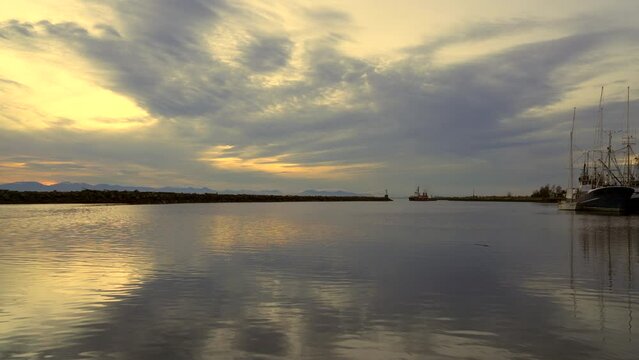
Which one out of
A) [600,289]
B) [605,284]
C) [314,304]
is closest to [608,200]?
[605,284]

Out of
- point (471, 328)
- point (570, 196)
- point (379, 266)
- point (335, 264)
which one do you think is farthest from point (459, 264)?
point (570, 196)

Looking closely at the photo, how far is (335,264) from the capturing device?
25281mm

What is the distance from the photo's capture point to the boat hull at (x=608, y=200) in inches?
3585

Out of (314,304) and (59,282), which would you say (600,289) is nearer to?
(314,304)

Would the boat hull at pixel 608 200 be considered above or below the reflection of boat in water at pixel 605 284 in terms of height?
above

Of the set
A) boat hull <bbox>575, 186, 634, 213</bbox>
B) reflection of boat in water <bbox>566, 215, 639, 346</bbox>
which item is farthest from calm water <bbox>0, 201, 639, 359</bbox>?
boat hull <bbox>575, 186, 634, 213</bbox>

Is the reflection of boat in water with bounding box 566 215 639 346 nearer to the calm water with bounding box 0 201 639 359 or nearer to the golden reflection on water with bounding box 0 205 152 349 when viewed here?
the calm water with bounding box 0 201 639 359

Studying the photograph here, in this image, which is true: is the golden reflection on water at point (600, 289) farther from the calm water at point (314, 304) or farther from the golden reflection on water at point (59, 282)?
the golden reflection on water at point (59, 282)

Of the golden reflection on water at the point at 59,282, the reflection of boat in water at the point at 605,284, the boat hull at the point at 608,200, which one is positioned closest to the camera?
the golden reflection on water at the point at 59,282

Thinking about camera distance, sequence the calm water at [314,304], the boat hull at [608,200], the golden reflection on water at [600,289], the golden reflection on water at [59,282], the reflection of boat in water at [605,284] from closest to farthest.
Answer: the calm water at [314,304], the golden reflection on water at [59,282], the golden reflection on water at [600,289], the reflection of boat in water at [605,284], the boat hull at [608,200]

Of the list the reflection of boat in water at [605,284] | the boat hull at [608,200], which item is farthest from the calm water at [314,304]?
the boat hull at [608,200]

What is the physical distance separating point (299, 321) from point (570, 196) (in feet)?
409

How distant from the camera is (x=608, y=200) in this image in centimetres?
9619

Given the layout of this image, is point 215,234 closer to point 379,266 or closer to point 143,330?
point 379,266
